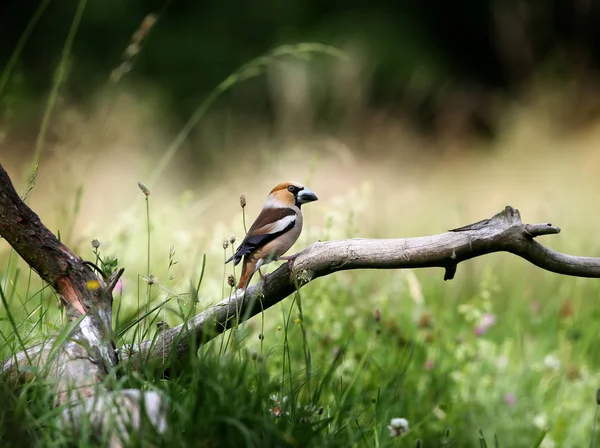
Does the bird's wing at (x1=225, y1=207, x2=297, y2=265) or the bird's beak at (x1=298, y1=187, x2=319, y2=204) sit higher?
the bird's beak at (x1=298, y1=187, x2=319, y2=204)

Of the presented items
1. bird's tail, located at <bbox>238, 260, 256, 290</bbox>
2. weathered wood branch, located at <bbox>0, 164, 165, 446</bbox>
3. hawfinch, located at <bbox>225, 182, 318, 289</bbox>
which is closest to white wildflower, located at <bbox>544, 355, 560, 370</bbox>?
hawfinch, located at <bbox>225, 182, 318, 289</bbox>

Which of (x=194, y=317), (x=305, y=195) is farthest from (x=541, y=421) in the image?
(x=194, y=317)

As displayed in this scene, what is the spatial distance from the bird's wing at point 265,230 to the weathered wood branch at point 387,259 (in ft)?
0.38

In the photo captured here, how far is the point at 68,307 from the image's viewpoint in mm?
2648

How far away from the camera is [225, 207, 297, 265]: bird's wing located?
270 cm

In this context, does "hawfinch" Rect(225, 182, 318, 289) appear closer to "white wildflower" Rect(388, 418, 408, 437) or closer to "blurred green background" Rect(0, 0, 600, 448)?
"blurred green background" Rect(0, 0, 600, 448)

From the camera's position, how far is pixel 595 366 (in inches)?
181

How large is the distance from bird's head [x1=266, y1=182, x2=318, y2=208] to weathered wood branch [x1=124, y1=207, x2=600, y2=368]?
34 centimetres

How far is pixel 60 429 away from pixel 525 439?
8.44ft

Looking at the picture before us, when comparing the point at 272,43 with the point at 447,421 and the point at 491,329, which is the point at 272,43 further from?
the point at 447,421

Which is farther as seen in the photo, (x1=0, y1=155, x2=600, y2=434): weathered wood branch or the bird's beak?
the bird's beak

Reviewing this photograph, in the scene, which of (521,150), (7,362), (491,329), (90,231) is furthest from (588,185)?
Answer: (7,362)

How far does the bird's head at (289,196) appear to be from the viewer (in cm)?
293

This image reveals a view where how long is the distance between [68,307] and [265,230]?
2.14 ft
